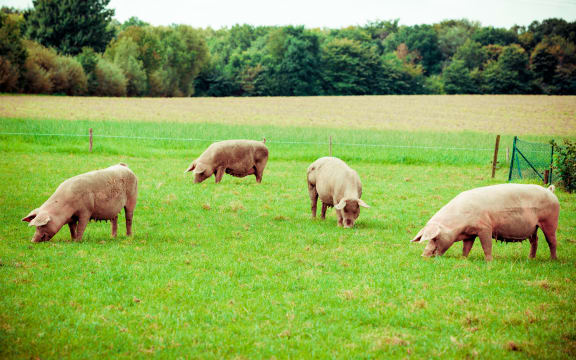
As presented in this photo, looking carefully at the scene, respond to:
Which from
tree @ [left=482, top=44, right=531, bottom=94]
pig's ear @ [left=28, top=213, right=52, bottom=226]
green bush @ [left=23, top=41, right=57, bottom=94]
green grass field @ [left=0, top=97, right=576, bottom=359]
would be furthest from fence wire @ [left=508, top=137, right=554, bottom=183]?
tree @ [left=482, top=44, right=531, bottom=94]

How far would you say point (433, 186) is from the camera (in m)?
20.4

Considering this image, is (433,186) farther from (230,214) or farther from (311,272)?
(311,272)

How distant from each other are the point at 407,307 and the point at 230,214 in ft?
25.9

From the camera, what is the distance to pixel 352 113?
182ft

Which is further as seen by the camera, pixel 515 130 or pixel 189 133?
pixel 515 130

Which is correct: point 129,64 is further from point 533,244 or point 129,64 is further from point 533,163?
point 533,244

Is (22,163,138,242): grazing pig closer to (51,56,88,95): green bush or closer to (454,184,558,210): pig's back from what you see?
(454,184,558,210): pig's back

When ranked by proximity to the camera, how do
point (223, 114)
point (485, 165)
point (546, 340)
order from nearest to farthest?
point (546, 340), point (485, 165), point (223, 114)

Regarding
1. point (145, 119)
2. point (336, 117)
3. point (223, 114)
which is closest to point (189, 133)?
point (145, 119)

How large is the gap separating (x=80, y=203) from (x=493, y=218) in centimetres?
827

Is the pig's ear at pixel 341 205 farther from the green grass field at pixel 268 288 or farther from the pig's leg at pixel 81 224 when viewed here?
the pig's leg at pixel 81 224

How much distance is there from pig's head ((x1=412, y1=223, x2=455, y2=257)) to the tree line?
62.9 meters

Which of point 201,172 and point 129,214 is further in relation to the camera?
point 201,172

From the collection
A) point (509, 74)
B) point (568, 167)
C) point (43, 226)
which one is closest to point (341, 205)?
point (43, 226)
